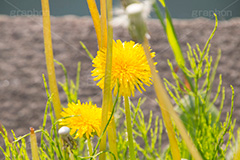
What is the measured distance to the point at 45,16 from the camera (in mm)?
272

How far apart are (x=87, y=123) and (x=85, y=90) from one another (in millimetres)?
747

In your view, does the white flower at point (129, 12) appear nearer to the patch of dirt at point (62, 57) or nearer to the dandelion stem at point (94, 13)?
the dandelion stem at point (94, 13)

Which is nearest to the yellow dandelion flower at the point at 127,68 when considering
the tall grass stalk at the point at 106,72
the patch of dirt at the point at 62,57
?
the tall grass stalk at the point at 106,72

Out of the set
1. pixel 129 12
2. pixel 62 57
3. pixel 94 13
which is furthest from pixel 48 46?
pixel 62 57

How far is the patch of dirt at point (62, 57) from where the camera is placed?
93 cm

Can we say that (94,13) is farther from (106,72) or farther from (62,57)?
(62,57)

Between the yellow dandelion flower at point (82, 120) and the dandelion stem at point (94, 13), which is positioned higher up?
the dandelion stem at point (94, 13)

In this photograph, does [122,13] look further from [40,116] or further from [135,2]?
[40,116]

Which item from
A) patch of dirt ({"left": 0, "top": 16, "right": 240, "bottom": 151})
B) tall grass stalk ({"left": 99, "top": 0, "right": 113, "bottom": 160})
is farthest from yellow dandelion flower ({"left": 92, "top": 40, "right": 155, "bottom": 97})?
patch of dirt ({"left": 0, "top": 16, "right": 240, "bottom": 151})

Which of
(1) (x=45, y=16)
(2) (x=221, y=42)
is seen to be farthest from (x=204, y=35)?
(1) (x=45, y=16)

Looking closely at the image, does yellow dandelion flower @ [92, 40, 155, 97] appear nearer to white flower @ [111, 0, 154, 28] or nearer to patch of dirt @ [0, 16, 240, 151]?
white flower @ [111, 0, 154, 28]

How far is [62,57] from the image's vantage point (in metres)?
1.09

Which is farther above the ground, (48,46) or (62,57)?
(62,57)

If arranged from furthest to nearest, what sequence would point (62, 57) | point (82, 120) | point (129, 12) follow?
point (62, 57) < point (82, 120) < point (129, 12)
